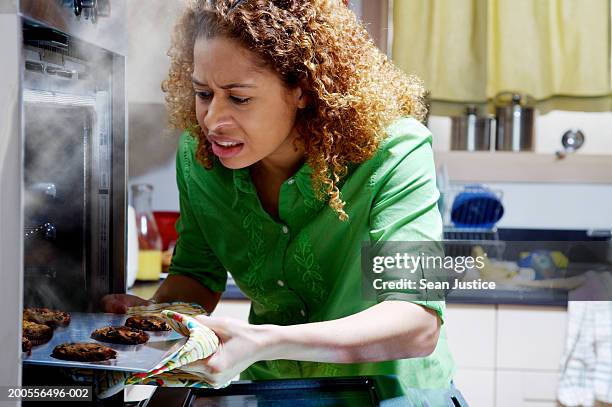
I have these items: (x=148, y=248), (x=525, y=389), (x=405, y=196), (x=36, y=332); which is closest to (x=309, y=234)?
(x=405, y=196)

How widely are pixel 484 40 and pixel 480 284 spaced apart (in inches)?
30.6

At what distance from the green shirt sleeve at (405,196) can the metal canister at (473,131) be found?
143 centimetres

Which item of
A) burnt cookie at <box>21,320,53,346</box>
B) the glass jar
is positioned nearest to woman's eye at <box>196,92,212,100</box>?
burnt cookie at <box>21,320,53,346</box>

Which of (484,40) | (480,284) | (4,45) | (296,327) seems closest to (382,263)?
(296,327)

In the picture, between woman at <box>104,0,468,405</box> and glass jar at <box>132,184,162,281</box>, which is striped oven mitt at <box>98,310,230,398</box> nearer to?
woman at <box>104,0,468,405</box>

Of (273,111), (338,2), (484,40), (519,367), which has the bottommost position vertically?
(519,367)

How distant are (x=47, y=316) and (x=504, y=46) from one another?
1804mm

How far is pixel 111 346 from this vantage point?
0.86 meters

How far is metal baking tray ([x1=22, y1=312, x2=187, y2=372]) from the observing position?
766 mm

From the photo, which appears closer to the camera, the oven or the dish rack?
the oven

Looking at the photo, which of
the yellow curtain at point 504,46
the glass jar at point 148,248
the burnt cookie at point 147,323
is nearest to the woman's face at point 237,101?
the burnt cookie at point 147,323

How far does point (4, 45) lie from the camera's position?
24.7 inches

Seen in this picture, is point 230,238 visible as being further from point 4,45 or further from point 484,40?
point 484,40

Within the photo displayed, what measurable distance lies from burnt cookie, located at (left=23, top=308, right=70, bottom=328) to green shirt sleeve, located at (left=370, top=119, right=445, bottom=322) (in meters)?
0.40
